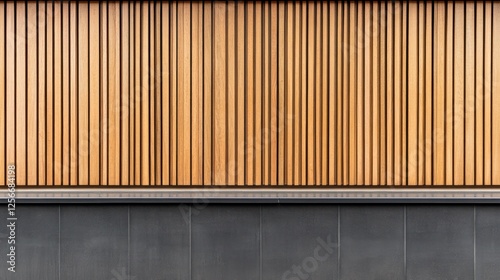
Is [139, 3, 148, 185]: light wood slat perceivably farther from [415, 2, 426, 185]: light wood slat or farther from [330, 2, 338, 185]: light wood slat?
[415, 2, 426, 185]: light wood slat

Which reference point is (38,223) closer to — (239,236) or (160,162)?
(160,162)

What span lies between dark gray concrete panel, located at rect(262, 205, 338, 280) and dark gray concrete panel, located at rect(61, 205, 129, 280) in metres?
2.03

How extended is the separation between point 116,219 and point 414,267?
4.27m

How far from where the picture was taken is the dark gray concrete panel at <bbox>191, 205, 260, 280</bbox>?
8844 mm

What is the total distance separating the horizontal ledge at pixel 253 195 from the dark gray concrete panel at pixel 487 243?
0.63 ft

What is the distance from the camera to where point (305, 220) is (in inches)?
348

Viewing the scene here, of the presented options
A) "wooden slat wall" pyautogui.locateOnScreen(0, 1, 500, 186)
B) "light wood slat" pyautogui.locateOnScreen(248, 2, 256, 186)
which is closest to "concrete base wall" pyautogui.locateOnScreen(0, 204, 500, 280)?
"wooden slat wall" pyautogui.locateOnScreen(0, 1, 500, 186)

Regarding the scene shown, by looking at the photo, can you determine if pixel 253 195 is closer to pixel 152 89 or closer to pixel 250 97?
pixel 250 97

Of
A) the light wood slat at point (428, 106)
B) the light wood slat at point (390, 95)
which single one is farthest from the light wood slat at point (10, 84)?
the light wood slat at point (428, 106)

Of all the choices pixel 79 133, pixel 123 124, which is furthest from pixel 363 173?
pixel 79 133

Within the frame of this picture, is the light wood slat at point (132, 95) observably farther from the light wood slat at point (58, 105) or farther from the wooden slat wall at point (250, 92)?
the light wood slat at point (58, 105)

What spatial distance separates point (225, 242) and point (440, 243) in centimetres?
304

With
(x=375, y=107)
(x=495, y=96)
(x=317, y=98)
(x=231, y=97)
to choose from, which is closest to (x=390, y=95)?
(x=375, y=107)

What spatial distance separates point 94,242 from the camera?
8852 mm
